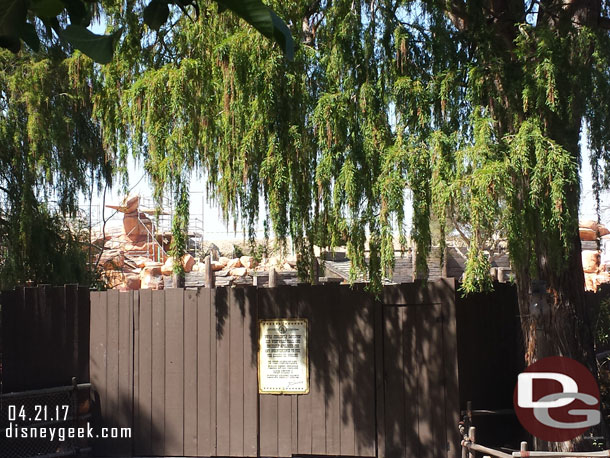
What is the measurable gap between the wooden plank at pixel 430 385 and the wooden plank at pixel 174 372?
3.17m

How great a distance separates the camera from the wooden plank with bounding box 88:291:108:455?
1090cm

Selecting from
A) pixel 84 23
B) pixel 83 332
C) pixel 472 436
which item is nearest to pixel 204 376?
pixel 83 332

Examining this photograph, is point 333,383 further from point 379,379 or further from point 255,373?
point 255,373

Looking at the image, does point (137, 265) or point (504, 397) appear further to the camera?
point (137, 265)

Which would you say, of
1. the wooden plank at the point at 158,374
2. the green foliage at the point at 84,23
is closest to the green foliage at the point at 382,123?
the wooden plank at the point at 158,374

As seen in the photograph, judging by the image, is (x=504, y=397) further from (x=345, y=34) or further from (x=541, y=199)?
(x=345, y=34)

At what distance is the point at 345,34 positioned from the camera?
9242 millimetres

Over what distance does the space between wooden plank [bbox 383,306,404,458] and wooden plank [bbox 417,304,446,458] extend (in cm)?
23

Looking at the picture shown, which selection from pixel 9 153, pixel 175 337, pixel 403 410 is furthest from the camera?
pixel 9 153

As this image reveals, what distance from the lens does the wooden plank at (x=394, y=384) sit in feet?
31.4

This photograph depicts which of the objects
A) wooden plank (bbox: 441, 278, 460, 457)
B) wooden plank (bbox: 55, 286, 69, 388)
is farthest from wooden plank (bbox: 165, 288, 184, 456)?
wooden plank (bbox: 441, 278, 460, 457)

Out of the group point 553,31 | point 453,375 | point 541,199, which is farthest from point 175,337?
point 553,31

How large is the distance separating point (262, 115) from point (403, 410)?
3.85 m

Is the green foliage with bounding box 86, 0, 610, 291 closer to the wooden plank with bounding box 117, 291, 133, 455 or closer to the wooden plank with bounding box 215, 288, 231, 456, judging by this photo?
the wooden plank with bounding box 215, 288, 231, 456
